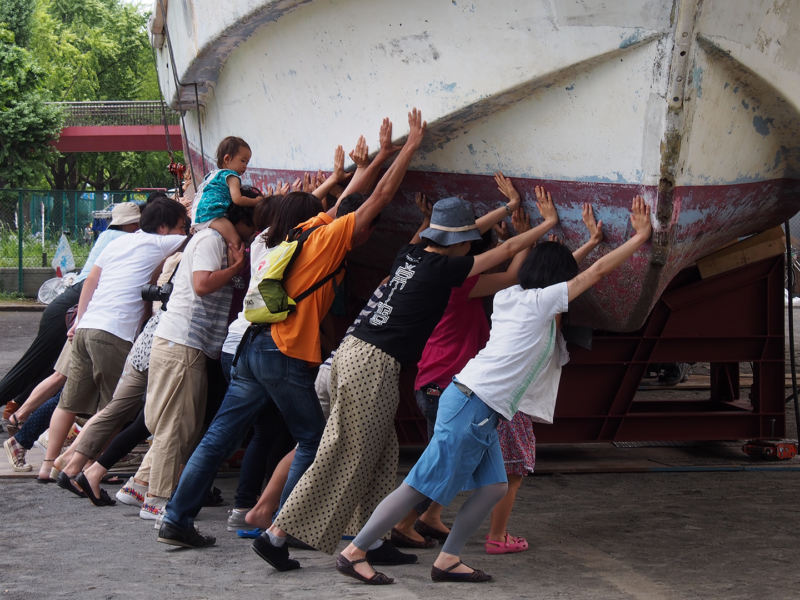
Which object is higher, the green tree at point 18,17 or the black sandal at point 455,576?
the green tree at point 18,17

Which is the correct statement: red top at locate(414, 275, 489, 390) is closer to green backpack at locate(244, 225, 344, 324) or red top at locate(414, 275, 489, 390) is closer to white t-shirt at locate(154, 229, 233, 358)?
green backpack at locate(244, 225, 344, 324)

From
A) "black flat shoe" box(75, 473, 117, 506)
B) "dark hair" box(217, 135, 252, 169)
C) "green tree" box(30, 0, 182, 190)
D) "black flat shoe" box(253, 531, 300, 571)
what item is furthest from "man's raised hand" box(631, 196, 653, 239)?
"green tree" box(30, 0, 182, 190)

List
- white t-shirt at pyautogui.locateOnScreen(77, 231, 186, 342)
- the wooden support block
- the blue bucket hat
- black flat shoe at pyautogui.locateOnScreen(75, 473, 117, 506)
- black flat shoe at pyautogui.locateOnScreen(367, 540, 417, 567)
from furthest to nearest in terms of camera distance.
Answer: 1. the wooden support block
2. white t-shirt at pyautogui.locateOnScreen(77, 231, 186, 342)
3. black flat shoe at pyautogui.locateOnScreen(75, 473, 117, 506)
4. black flat shoe at pyautogui.locateOnScreen(367, 540, 417, 567)
5. the blue bucket hat

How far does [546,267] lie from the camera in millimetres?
3252

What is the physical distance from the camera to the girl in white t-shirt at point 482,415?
3.07 meters

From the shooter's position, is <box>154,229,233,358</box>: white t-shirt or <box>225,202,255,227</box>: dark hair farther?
<box>225,202,255,227</box>: dark hair

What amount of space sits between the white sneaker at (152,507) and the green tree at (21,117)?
2347 centimetres

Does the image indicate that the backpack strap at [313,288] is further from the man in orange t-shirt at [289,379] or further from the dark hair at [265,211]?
the dark hair at [265,211]

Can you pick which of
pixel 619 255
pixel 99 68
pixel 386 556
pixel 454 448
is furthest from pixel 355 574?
pixel 99 68

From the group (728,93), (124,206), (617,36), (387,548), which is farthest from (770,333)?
(124,206)

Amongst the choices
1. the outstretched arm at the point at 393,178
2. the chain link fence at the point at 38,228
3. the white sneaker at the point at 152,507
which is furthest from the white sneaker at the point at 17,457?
the chain link fence at the point at 38,228

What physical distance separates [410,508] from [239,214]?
1700mm

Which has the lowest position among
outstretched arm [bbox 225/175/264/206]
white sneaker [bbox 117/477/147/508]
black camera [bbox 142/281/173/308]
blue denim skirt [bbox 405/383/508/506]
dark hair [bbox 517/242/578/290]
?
white sneaker [bbox 117/477/147/508]

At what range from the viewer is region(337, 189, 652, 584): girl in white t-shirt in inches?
121
